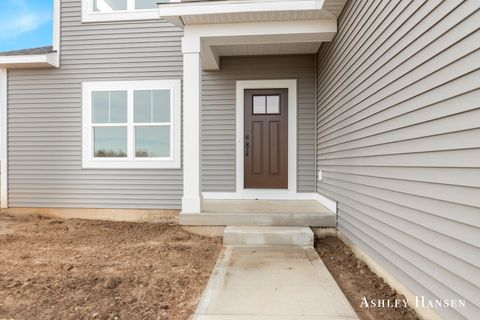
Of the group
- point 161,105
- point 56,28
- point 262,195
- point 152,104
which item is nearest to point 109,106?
point 152,104

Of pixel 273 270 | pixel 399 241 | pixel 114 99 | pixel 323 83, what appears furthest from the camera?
pixel 114 99

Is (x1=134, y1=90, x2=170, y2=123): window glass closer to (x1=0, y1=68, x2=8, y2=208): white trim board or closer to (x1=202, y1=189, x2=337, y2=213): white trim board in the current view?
(x1=202, y1=189, x2=337, y2=213): white trim board

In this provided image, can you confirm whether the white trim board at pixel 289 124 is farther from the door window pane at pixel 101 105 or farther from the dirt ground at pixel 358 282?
the door window pane at pixel 101 105

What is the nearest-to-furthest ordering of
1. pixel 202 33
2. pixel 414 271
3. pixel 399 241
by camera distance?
pixel 414 271, pixel 399 241, pixel 202 33

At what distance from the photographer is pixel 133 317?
2314mm

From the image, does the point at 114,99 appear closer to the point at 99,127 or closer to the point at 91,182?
the point at 99,127

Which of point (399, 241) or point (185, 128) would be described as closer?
point (399, 241)

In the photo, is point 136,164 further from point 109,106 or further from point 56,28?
point 56,28

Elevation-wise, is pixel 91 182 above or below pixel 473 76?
below

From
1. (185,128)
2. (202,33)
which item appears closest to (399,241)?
(185,128)

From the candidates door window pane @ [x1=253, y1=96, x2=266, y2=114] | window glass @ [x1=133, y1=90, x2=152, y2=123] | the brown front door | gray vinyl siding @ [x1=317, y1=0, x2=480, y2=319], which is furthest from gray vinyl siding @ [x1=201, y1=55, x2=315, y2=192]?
gray vinyl siding @ [x1=317, y1=0, x2=480, y2=319]

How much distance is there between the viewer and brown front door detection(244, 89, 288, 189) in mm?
5965

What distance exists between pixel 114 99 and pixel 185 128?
2.19 metres

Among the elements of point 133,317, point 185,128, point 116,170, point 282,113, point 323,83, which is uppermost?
point 323,83
